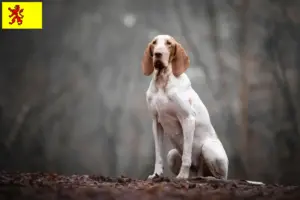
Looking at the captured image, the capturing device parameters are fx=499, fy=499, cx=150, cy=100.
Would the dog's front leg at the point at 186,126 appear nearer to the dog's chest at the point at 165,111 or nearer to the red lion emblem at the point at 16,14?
the dog's chest at the point at 165,111

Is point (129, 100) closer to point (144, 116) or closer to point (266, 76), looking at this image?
point (144, 116)

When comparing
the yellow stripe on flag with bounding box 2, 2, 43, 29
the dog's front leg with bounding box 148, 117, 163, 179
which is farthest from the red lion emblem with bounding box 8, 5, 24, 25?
the dog's front leg with bounding box 148, 117, 163, 179

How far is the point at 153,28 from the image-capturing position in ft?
13.8

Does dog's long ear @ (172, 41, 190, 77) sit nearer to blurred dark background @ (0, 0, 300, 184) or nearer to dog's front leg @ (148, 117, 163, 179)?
dog's front leg @ (148, 117, 163, 179)

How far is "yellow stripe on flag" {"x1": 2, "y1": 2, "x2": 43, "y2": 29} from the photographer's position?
3.15m

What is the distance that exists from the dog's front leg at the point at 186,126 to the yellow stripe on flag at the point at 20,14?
1.09m

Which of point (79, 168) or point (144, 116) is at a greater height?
point (144, 116)

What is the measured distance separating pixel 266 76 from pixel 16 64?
203 centimetres

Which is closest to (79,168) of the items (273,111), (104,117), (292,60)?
(104,117)

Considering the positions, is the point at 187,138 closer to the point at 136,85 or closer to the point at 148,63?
the point at 148,63

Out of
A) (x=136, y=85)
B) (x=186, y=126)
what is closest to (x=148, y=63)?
(x=186, y=126)

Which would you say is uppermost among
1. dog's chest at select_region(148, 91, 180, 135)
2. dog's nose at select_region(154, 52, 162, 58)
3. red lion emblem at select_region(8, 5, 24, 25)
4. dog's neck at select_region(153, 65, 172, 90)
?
red lion emblem at select_region(8, 5, 24, 25)

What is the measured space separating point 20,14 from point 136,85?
1.35 metres

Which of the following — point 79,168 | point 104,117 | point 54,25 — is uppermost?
point 54,25
